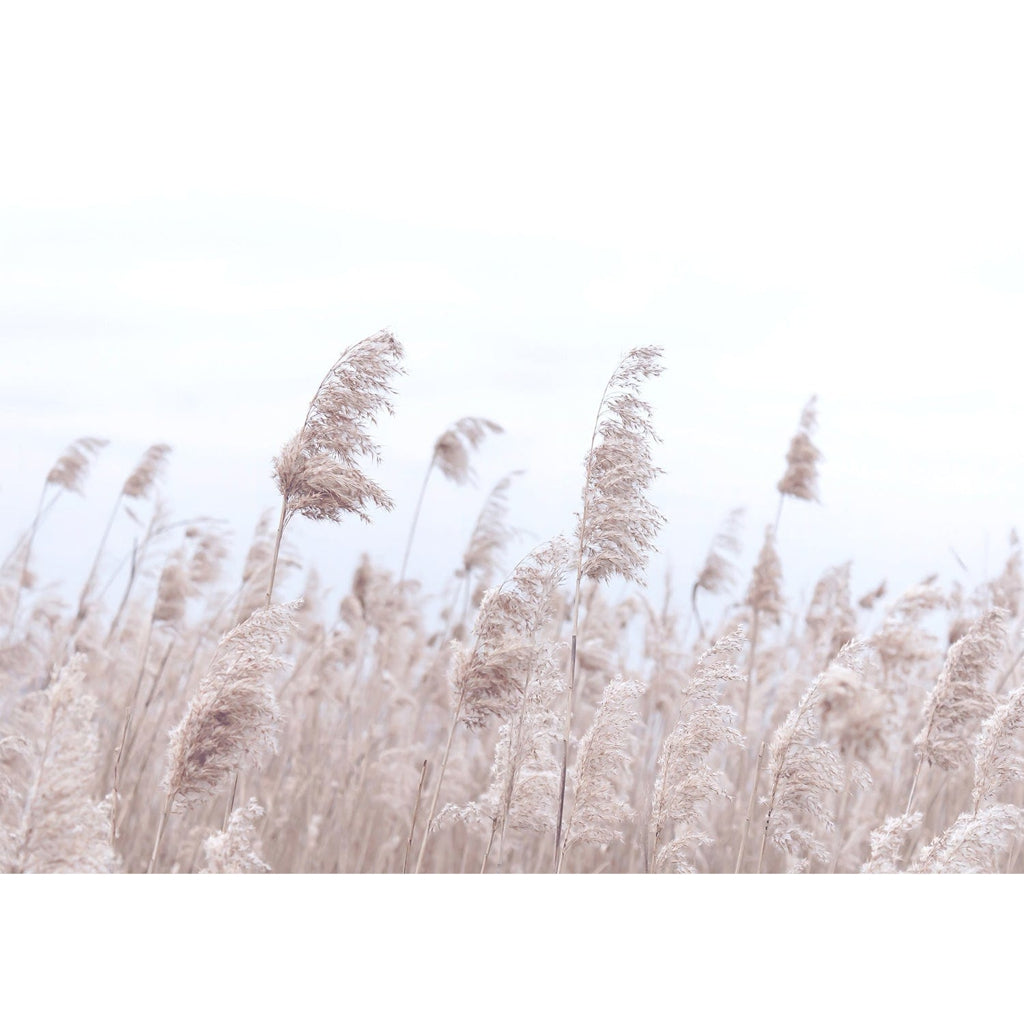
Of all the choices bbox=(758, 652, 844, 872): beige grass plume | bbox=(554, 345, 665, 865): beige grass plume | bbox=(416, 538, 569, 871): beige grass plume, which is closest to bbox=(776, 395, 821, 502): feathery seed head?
bbox=(758, 652, 844, 872): beige grass plume

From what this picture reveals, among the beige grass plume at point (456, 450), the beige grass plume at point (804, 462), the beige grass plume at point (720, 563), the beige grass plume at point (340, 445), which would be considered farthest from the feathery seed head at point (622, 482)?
the beige grass plume at point (720, 563)

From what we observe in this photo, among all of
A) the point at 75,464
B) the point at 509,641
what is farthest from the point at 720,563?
the point at 75,464

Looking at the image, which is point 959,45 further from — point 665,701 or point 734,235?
point 665,701

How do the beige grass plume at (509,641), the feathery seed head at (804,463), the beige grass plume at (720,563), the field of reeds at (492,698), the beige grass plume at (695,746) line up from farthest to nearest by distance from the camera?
the beige grass plume at (720,563) < the feathery seed head at (804,463) < the beige grass plume at (695,746) < the beige grass plume at (509,641) < the field of reeds at (492,698)

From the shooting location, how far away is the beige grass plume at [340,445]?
1.62 metres

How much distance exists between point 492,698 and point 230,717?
488mm

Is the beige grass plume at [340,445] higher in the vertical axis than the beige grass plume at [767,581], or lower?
lower

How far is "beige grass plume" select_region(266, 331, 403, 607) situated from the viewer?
1.62 metres

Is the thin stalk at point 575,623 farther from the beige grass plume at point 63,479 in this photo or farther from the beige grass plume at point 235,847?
the beige grass plume at point 63,479

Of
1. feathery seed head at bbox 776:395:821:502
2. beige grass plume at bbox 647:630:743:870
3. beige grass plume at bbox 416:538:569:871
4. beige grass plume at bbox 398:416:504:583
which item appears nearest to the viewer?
beige grass plume at bbox 416:538:569:871

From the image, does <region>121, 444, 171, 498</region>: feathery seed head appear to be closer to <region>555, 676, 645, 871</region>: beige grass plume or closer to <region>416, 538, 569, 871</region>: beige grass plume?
<region>416, 538, 569, 871</region>: beige grass plume
